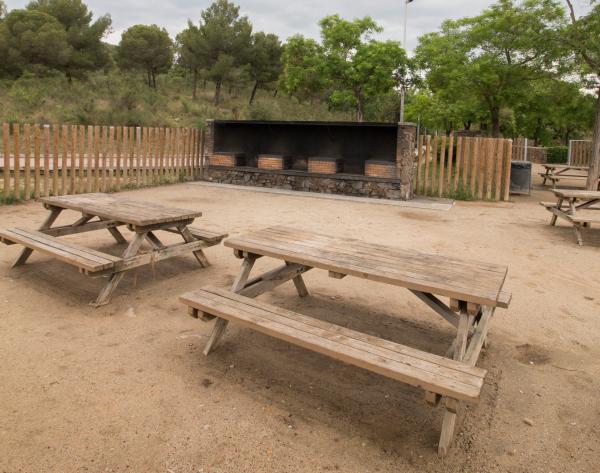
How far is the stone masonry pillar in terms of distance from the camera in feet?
38.1

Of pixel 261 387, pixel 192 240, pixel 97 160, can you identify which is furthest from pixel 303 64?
pixel 261 387

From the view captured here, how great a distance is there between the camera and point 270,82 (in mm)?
41188

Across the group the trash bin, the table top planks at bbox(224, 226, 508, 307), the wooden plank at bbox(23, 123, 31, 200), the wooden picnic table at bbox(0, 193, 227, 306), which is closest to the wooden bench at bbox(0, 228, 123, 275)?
the wooden picnic table at bbox(0, 193, 227, 306)

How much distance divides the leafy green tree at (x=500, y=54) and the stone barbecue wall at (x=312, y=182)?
6062mm

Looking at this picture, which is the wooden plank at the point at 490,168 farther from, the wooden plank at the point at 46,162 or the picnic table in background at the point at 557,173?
the wooden plank at the point at 46,162

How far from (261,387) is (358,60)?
29.8m

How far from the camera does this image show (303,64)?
32500mm

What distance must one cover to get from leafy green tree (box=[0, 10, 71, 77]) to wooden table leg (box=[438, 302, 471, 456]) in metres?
34.4

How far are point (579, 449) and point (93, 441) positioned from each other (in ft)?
8.05

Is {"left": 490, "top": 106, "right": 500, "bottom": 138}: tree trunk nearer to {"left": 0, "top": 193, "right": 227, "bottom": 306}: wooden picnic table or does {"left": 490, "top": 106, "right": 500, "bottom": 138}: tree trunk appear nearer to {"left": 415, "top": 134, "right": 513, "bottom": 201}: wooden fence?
{"left": 415, "top": 134, "right": 513, "bottom": 201}: wooden fence

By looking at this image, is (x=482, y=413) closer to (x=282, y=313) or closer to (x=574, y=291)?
(x=282, y=313)

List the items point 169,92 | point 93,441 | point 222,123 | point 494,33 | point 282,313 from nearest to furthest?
1. point 93,441
2. point 282,313
3. point 222,123
4. point 494,33
5. point 169,92

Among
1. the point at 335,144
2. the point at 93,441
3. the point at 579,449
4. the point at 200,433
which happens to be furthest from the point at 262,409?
the point at 335,144

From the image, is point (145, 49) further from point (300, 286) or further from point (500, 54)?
point (300, 286)
